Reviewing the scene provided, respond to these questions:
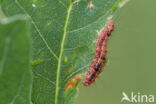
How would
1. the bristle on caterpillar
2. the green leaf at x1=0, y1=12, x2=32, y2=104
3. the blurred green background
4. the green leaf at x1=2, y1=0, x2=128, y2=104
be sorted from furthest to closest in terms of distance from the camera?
1. the blurred green background
2. the bristle on caterpillar
3. the green leaf at x1=2, y1=0, x2=128, y2=104
4. the green leaf at x1=0, y1=12, x2=32, y2=104

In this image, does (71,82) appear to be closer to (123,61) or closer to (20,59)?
(20,59)

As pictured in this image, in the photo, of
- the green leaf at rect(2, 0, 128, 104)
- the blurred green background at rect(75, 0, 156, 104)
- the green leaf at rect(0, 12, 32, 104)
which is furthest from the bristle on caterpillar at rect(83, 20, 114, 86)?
the blurred green background at rect(75, 0, 156, 104)

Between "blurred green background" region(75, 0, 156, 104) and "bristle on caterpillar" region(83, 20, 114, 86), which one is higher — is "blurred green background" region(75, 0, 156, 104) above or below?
above

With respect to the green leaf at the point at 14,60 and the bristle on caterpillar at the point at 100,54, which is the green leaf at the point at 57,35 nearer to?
the bristle on caterpillar at the point at 100,54

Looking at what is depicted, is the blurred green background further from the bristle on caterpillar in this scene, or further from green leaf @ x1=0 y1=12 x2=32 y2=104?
green leaf @ x1=0 y1=12 x2=32 y2=104

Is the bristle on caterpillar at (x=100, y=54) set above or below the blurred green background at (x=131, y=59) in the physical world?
below

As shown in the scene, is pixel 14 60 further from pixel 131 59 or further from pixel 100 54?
pixel 131 59

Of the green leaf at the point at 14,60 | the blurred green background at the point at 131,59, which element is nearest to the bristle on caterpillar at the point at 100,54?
the green leaf at the point at 14,60

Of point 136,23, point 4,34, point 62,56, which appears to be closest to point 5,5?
point 62,56
